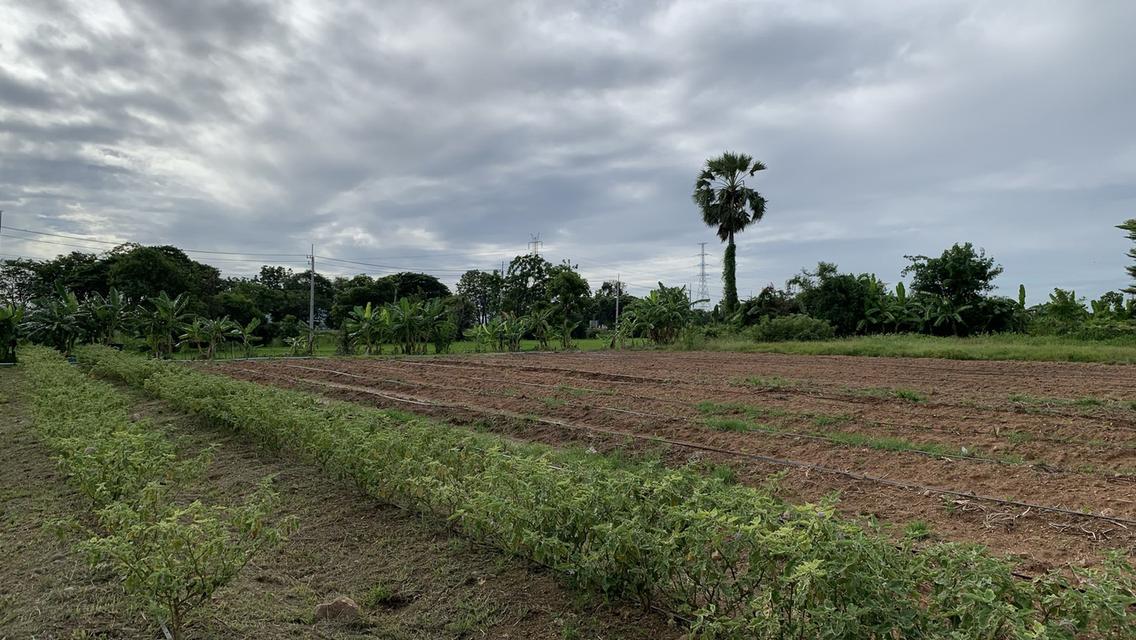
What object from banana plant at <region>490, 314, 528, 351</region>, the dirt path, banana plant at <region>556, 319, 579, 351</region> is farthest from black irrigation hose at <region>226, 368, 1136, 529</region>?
banana plant at <region>556, 319, 579, 351</region>

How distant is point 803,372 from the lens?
15.5 m

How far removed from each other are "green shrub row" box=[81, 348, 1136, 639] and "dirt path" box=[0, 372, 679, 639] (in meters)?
0.17

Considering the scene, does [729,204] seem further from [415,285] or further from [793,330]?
[415,285]

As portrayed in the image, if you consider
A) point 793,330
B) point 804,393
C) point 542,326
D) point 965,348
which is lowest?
point 804,393

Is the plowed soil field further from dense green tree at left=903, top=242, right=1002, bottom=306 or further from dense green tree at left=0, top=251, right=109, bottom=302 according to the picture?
dense green tree at left=0, top=251, right=109, bottom=302

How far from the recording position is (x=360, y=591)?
370 cm

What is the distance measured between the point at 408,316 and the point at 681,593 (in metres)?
26.2

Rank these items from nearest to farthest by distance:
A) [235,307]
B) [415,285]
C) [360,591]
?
[360,591] < [235,307] < [415,285]

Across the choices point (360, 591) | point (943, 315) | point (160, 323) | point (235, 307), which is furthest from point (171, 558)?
point (235, 307)

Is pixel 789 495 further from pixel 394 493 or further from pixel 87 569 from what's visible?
pixel 87 569

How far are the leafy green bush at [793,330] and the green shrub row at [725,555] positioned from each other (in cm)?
2773

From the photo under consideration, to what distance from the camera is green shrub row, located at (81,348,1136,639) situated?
214 cm

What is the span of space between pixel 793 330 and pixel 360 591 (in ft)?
97.7

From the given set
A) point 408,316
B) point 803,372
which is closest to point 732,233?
point 408,316
